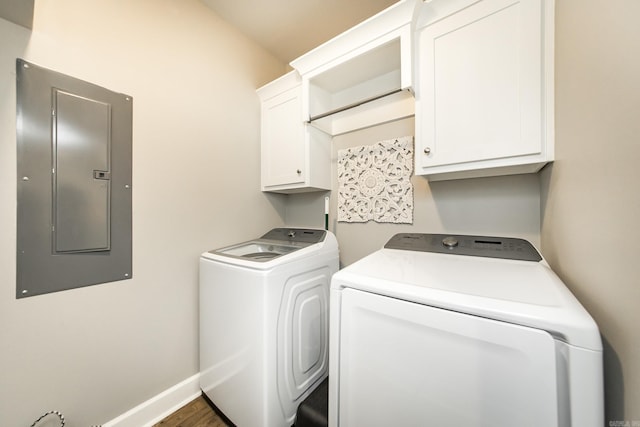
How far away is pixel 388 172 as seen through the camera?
64.9 inches

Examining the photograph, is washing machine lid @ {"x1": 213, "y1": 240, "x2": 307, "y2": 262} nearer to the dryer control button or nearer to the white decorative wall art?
the white decorative wall art

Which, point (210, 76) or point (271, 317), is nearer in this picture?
point (271, 317)

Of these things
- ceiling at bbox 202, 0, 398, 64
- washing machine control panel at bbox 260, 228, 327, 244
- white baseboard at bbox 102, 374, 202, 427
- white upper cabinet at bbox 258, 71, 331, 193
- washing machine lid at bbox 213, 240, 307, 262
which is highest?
ceiling at bbox 202, 0, 398, 64

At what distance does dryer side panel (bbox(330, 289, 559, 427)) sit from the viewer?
520mm

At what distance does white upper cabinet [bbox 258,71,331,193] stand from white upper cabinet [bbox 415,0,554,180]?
802 mm

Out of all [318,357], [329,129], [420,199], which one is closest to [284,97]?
[329,129]

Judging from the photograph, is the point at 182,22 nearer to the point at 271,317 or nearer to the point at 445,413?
the point at 271,317

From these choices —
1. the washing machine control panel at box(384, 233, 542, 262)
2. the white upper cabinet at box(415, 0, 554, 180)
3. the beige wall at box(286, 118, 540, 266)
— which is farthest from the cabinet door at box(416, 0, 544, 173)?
the washing machine control panel at box(384, 233, 542, 262)

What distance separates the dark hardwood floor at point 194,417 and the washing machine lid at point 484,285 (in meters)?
1.30

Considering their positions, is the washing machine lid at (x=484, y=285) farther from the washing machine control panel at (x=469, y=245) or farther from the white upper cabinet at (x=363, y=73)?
the white upper cabinet at (x=363, y=73)

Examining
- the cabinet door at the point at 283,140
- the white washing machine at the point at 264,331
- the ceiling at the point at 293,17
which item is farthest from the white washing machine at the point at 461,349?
the ceiling at the point at 293,17

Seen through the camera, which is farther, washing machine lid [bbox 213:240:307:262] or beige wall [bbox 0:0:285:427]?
washing machine lid [bbox 213:240:307:262]

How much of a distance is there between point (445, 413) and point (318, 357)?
3.15ft

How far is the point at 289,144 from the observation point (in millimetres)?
1789
